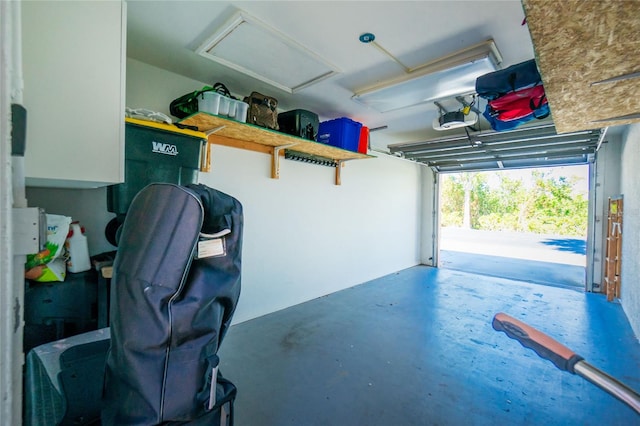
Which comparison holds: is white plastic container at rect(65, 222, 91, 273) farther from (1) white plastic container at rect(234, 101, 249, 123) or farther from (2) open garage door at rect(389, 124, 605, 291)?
(2) open garage door at rect(389, 124, 605, 291)

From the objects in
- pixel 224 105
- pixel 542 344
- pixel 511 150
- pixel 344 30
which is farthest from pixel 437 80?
pixel 511 150

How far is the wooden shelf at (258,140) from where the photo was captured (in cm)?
232

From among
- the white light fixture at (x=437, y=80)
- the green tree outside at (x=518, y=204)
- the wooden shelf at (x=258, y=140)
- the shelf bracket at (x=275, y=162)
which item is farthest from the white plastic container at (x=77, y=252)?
the green tree outside at (x=518, y=204)

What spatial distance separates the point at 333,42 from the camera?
6.84 feet

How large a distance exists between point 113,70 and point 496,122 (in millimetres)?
2677

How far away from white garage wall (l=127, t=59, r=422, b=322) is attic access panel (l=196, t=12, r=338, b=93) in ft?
2.19

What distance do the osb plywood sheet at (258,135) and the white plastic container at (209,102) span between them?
0.20 ft

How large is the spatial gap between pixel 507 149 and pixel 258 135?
3.86 m

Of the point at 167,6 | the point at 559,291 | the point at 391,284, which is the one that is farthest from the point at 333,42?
the point at 559,291

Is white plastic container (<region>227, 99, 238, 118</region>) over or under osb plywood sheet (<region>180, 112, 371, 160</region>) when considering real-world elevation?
over

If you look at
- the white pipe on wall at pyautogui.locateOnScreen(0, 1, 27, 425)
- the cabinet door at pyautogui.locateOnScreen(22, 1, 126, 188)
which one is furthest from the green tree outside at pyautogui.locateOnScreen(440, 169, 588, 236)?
the white pipe on wall at pyautogui.locateOnScreen(0, 1, 27, 425)

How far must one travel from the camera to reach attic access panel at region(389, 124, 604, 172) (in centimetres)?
362

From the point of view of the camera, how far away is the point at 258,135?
2.74 metres

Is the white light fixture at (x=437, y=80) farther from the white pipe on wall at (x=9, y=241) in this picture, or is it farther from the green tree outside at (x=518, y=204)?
the green tree outside at (x=518, y=204)
